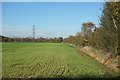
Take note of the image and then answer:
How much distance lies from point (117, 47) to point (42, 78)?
545 cm

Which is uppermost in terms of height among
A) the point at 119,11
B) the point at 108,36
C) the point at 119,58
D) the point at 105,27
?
the point at 119,11

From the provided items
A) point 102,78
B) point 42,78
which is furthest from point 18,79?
point 102,78

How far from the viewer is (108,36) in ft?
29.2

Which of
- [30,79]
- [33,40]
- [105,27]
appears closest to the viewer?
[30,79]

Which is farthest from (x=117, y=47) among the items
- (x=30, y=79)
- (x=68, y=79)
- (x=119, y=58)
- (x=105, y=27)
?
(x=30, y=79)

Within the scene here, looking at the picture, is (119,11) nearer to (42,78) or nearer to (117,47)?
(117,47)

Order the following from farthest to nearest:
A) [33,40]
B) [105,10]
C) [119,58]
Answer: [33,40]
[105,10]
[119,58]

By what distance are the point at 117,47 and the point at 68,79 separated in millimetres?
4592

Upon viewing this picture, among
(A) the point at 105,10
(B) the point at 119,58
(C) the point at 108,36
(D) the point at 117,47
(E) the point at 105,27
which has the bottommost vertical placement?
(B) the point at 119,58

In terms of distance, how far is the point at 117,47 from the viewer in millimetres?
7543

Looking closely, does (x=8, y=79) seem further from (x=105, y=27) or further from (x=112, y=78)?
(x=105, y=27)

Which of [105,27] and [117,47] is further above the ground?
[105,27]

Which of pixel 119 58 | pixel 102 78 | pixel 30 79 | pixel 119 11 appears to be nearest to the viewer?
pixel 30 79

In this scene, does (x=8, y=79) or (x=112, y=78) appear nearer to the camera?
(x=8, y=79)
